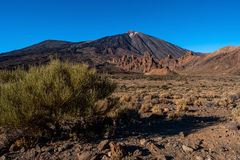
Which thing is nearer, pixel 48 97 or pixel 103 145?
pixel 103 145

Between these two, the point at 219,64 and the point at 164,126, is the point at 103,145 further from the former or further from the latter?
the point at 219,64

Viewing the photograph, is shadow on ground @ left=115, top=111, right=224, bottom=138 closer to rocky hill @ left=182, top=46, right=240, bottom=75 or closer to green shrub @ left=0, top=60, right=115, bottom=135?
green shrub @ left=0, top=60, right=115, bottom=135

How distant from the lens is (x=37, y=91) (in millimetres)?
8273

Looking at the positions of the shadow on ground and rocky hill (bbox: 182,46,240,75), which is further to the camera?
rocky hill (bbox: 182,46,240,75)

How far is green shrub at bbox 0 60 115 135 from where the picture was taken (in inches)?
309

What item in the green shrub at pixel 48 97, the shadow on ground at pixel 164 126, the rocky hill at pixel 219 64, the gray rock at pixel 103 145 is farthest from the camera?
the rocky hill at pixel 219 64

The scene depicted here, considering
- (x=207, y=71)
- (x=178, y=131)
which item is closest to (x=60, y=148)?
(x=178, y=131)

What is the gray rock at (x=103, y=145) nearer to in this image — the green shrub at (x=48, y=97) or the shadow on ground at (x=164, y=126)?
the shadow on ground at (x=164, y=126)

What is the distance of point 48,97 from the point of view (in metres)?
8.20

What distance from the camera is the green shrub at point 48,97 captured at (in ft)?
25.8

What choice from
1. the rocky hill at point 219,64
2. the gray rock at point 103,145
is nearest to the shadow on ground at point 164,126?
the gray rock at point 103,145

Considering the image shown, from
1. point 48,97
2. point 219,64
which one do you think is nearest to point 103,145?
point 48,97

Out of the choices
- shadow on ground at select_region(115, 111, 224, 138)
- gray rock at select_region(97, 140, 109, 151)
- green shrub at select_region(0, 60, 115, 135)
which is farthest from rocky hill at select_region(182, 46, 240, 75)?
gray rock at select_region(97, 140, 109, 151)

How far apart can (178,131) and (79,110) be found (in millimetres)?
2778
